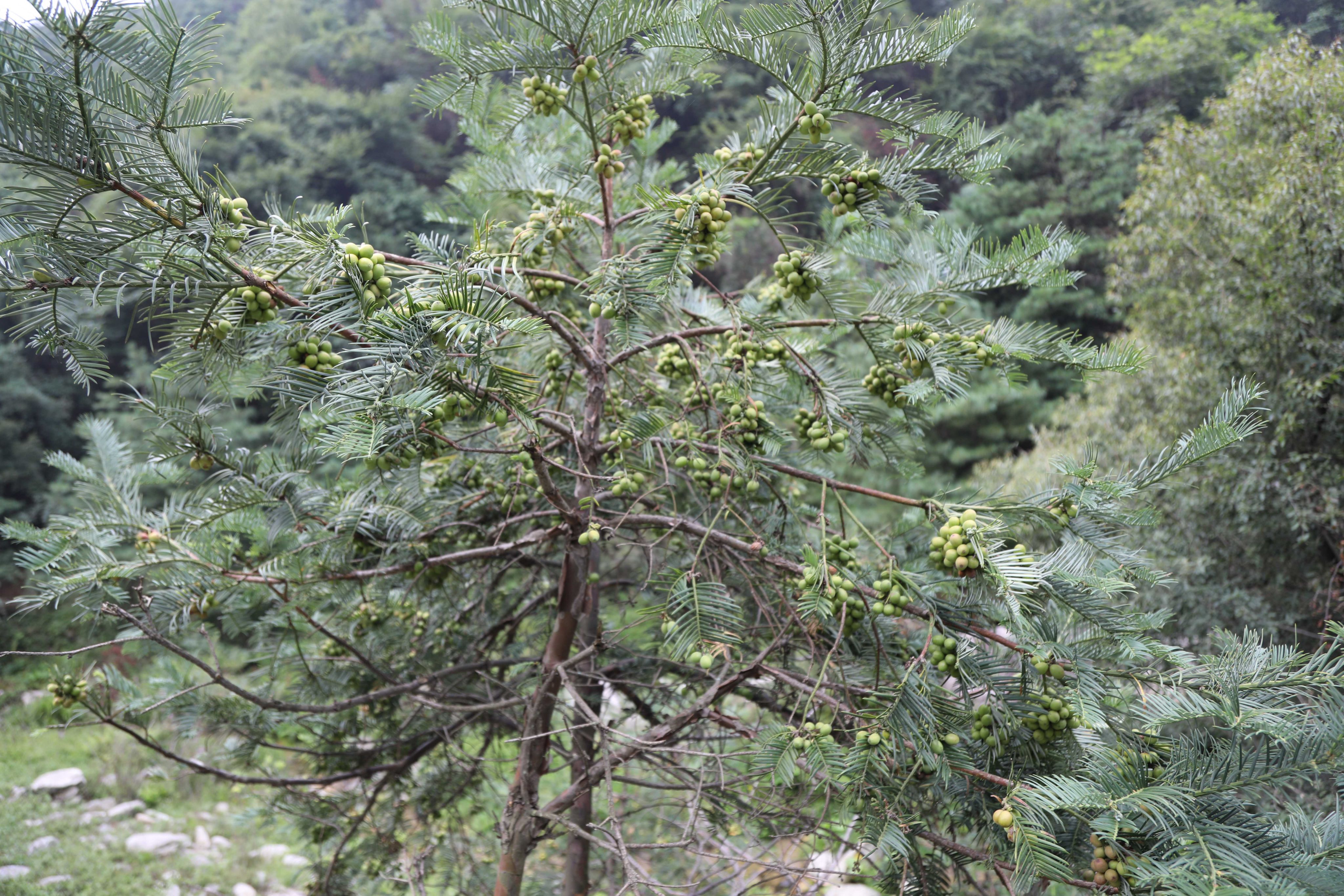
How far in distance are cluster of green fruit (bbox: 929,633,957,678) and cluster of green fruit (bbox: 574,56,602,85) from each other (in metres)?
0.82

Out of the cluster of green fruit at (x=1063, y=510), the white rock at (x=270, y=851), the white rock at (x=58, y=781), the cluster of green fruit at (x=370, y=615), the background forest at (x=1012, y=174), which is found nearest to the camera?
the cluster of green fruit at (x=1063, y=510)

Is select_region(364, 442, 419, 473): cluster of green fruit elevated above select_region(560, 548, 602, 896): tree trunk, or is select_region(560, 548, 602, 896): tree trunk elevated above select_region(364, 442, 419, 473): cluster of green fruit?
select_region(364, 442, 419, 473): cluster of green fruit

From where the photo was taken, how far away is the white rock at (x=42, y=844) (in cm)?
397

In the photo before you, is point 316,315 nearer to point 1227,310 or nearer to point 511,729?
point 511,729

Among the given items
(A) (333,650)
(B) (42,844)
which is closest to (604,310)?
(A) (333,650)

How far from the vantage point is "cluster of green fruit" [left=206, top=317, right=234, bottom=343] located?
773 millimetres

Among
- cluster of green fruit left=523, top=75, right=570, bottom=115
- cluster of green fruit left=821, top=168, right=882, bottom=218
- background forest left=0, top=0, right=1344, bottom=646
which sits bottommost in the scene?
cluster of green fruit left=821, top=168, right=882, bottom=218

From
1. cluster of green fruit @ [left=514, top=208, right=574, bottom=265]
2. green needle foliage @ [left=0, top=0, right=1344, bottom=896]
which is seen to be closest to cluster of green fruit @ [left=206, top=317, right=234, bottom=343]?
green needle foliage @ [left=0, top=0, right=1344, bottom=896]

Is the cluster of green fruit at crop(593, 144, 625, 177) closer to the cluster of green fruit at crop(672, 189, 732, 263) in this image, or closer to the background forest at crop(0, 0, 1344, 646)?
the cluster of green fruit at crop(672, 189, 732, 263)

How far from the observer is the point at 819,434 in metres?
1.03

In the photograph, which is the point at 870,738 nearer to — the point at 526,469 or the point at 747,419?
the point at 747,419

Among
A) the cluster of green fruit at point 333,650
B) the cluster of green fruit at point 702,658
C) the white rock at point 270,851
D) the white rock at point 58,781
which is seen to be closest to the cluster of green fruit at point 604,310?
the cluster of green fruit at point 702,658

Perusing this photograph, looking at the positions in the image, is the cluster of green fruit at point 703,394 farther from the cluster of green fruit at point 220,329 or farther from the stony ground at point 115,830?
the stony ground at point 115,830

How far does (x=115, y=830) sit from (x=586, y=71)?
216 inches
